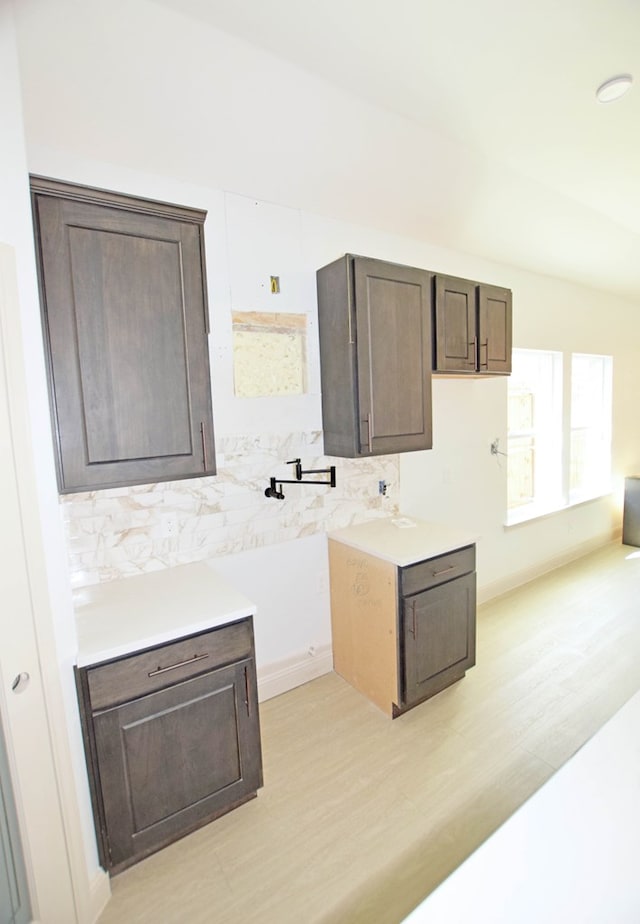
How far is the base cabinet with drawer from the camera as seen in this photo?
2.09 metres

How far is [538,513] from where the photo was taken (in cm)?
391

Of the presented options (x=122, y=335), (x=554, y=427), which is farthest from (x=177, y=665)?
(x=554, y=427)

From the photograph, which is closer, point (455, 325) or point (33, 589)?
point (33, 589)

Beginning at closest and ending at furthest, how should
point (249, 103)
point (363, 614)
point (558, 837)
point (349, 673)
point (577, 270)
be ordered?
point (558, 837), point (249, 103), point (363, 614), point (349, 673), point (577, 270)

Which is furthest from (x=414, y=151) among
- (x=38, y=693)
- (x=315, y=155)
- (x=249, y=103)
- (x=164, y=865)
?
(x=164, y=865)

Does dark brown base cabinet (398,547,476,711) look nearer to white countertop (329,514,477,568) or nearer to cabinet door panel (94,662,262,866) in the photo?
white countertop (329,514,477,568)

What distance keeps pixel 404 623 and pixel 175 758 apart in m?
1.13

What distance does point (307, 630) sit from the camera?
2529mm

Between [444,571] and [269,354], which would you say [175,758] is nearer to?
[444,571]

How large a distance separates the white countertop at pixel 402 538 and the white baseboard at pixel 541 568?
1310 mm

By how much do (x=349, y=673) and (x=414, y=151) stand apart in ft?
9.12

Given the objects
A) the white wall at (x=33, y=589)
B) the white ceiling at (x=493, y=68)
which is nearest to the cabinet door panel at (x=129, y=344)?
the white wall at (x=33, y=589)

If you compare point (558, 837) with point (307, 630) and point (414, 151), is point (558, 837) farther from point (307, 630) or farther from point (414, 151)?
point (414, 151)

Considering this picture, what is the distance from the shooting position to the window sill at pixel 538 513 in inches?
145
